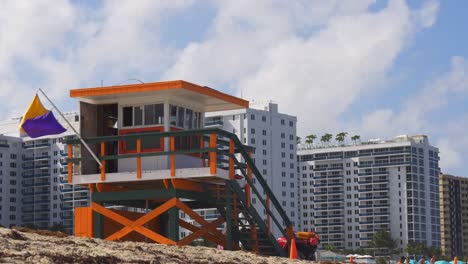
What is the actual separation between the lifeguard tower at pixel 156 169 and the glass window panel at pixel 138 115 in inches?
1.5

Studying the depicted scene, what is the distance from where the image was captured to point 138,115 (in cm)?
3828

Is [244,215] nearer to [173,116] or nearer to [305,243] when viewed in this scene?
[305,243]

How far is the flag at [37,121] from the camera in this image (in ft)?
118

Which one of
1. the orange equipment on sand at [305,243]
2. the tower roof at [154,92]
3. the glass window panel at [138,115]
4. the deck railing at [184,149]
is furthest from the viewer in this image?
the orange equipment on sand at [305,243]

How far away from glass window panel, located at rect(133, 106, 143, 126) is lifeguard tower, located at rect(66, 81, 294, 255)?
0.04m

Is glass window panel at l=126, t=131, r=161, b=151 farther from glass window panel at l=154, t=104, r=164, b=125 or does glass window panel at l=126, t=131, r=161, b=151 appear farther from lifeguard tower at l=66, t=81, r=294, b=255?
glass window panel at l=154, t=104, r=164, b=125

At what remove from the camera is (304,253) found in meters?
40.7

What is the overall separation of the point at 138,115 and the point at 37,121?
4098 mm

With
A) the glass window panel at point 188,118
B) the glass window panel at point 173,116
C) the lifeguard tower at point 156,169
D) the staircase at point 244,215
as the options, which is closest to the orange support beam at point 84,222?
the lifeguard tower at point 156,169

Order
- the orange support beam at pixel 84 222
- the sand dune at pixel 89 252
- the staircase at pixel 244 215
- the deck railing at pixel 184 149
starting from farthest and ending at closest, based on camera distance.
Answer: the orange support beam at pixel 84 222
the staircase at pixel 244 215
the deck railing at pixel 184 149
the sand dune at pixel 89 252

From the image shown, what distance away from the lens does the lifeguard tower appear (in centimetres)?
3609

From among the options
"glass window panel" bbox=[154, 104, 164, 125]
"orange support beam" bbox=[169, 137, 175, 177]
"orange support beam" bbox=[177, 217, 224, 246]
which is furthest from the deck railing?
"orange support beam" bbox=[177, 217, 224, 246]

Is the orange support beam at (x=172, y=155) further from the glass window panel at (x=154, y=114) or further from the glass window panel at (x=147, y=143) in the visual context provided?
the glass window panel at (x=154, y=114)

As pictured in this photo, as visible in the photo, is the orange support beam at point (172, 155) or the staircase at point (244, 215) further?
the staircase at point (244, 215)
